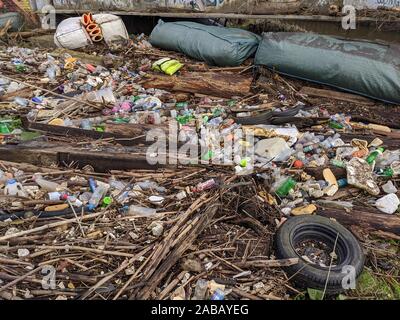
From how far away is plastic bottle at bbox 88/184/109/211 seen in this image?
319 centimetres

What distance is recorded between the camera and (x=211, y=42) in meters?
6.04

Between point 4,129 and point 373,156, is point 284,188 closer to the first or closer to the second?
point 373,156

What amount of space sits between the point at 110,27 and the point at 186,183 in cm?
506

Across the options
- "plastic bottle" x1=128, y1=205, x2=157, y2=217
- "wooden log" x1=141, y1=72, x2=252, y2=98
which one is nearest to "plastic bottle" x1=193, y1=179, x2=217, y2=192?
"plastic bottle" x1=128, y1=205, x2=157, y2=217

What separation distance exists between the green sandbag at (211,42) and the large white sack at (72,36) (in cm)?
155

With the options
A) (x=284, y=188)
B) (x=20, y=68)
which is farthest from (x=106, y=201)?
(x=20, y=68)

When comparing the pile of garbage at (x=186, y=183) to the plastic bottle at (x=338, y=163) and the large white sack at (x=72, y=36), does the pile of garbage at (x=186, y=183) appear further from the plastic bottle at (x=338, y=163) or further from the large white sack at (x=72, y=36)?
the large white sack at (x=72, y=36)

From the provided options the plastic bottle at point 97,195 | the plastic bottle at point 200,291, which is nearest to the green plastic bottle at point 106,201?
the plastic bottle at point 97,195

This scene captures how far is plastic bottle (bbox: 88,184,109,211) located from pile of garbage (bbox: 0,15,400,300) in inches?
0.6

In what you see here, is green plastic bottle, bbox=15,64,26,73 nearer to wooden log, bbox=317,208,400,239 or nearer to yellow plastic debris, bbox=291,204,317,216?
yellow plastic debris, bbox=291,204,317,216

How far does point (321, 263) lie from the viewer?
2965 mm

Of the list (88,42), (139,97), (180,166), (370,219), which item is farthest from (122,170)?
(88,42)

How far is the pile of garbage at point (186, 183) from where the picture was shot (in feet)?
8.94
